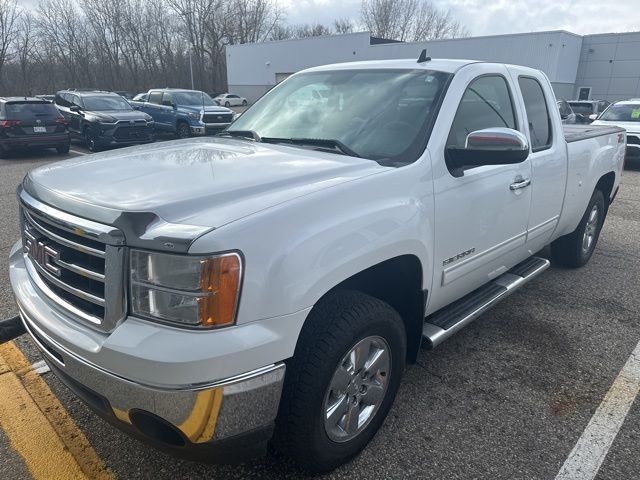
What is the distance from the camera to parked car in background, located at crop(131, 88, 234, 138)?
16.0m

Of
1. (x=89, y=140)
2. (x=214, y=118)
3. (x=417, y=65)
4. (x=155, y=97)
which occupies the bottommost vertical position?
(x=89, y=140)

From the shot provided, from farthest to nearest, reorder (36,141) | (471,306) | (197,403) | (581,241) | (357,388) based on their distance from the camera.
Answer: (36,141) < (581,241) < (471,306) < (357,388) < (197,403)

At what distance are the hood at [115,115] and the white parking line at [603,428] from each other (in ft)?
44.4

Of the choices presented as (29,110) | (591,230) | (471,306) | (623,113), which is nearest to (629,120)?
(623,113)

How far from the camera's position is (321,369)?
200 centimetres

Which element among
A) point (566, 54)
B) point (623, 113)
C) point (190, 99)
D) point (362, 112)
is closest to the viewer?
point (362, 112)

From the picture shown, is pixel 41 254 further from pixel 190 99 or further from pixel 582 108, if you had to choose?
pixel 582 108

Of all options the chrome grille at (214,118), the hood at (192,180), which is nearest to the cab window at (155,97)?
the chrome grille at (214,118)

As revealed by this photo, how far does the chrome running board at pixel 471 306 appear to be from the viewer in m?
2.84

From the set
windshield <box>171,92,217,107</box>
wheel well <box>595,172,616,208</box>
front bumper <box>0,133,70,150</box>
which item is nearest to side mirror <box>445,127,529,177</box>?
wheel well <box>595,172,616,208</box>

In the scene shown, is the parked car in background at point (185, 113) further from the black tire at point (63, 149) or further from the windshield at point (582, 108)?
the windshield at point (582, 108)

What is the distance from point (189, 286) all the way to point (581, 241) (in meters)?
4.48

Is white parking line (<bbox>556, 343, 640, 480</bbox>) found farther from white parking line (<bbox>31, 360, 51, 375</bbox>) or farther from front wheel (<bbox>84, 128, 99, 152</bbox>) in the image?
front wheel (<bbox>84, 128, 99, 152</bbox>)

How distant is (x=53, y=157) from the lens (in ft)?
44.4
